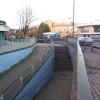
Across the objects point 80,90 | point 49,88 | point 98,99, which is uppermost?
point 80,90

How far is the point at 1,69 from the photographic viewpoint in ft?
48.2

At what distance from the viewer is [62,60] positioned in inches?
970

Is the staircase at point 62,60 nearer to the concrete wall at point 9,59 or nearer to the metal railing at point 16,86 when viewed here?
the concrete wall at point 9,59

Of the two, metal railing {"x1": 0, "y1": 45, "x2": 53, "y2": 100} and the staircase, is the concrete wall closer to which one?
metal railing {"x1": 0, "y1": 45, "x2": 53, "y2": 100}

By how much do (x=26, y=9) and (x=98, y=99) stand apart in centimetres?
5451

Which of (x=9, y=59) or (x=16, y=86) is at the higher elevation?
(x=9, y=59)

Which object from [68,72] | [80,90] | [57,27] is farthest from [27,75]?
[57,27]

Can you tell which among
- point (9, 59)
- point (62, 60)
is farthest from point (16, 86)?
point (62, 60)

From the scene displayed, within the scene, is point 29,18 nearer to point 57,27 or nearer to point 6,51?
point 6,51

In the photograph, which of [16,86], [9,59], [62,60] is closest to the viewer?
[16,86]

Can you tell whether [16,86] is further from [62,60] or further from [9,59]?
[62,60]

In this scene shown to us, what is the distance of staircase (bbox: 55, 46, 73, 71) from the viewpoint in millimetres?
22741

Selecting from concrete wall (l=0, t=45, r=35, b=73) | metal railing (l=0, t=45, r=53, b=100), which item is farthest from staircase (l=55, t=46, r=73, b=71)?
metal railing (l=0, t=45, r=53, b=100)

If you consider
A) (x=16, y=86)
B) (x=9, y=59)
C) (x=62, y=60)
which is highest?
(x=9, y=59)
